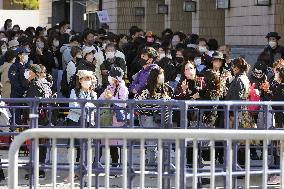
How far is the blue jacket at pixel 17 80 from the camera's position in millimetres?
21688

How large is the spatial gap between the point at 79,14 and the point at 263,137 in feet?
176

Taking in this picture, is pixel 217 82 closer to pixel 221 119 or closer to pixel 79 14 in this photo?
pixel 221 119

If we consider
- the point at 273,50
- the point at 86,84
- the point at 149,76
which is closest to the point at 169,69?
the point at 273,50

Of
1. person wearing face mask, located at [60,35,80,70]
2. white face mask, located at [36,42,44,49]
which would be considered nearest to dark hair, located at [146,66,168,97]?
person wearing face mask, located at [60,35,80,70]

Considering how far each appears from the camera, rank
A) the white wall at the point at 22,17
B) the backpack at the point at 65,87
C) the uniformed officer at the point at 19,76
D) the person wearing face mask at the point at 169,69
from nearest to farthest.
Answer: the person wearing face mask at the point at 169,69
the uniformed officer at the point at 19,76
the backpack at the point at 65,87
the white wall at the point at 22,17

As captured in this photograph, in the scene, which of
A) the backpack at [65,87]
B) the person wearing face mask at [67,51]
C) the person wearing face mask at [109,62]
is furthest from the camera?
the person wearing face mask at [67,51]

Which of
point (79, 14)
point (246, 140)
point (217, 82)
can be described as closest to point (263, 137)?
point (246, 140)

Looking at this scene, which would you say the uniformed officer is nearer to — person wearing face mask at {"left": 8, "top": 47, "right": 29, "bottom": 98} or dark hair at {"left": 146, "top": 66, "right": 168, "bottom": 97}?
person wearing face mask at {"left": 8, "top": 47, "right": 29, "bottom": 98}

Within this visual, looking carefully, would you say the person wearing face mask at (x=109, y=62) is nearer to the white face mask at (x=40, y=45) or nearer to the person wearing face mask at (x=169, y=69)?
the person wearing face mask at (x=169, y=69)

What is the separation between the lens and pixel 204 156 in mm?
13953

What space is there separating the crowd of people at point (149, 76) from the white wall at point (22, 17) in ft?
147

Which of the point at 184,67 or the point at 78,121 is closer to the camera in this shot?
the point at 78,121

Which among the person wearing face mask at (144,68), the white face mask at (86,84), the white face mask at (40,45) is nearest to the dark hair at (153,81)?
the white face mask at (86,84)

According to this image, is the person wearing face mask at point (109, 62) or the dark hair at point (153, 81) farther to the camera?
the person wearing face mask at point (109, 62)
